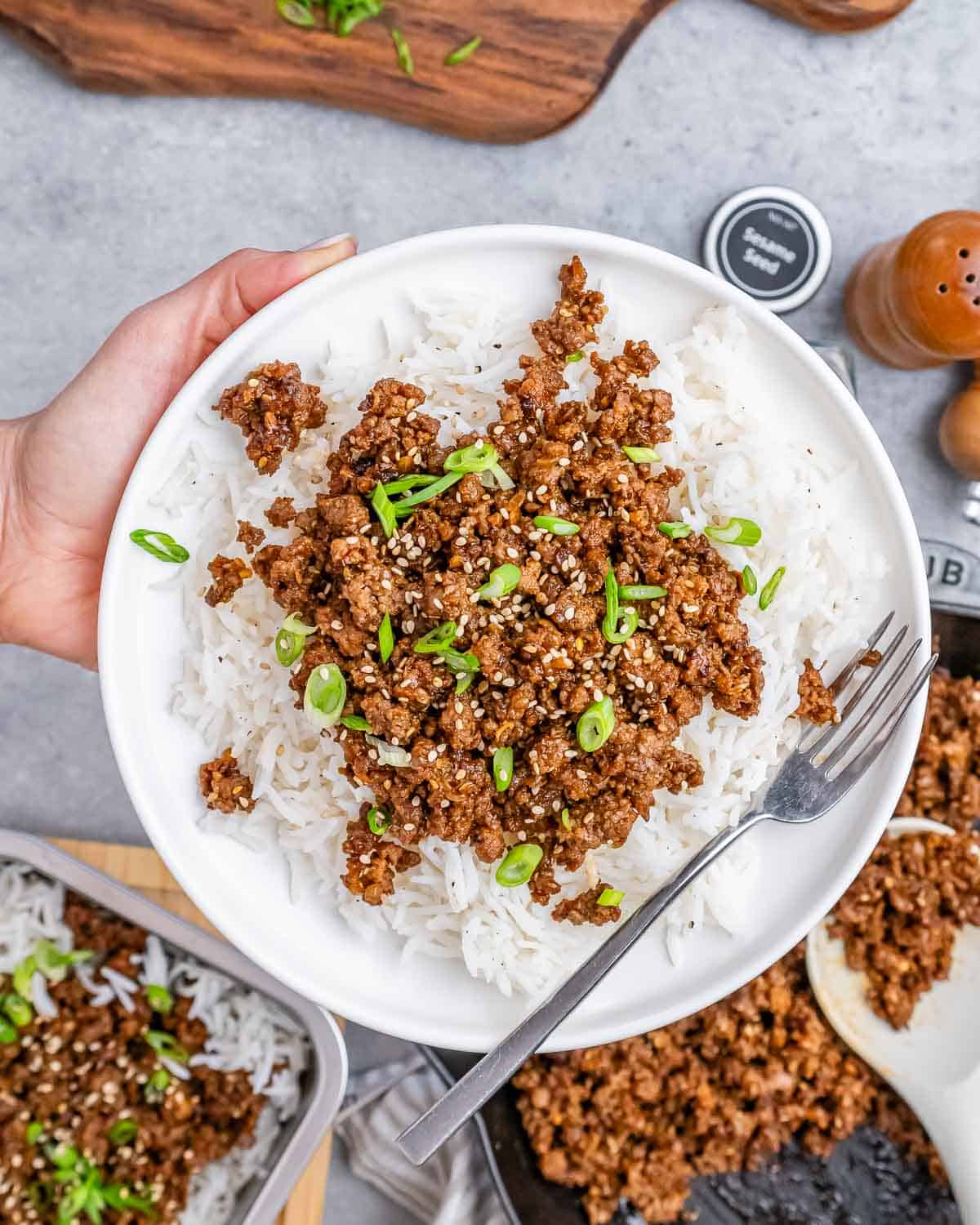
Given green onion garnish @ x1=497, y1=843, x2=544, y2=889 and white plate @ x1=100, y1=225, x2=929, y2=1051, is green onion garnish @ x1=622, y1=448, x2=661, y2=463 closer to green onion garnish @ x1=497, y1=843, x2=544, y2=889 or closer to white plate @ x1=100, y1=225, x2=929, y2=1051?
white plate @ x1=100, y1=225, x2=929, y2=1051

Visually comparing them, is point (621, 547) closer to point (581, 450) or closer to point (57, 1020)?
point (581, 450)

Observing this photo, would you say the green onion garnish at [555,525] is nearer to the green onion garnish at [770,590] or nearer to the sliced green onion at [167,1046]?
the green onion garnish at [770,590]

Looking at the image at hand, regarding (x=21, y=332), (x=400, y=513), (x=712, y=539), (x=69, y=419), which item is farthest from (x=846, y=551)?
(x=21, y=332)

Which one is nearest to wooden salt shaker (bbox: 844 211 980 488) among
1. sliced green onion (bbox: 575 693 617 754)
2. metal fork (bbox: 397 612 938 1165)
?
metal fork (bbox: 397 612 938 1165)

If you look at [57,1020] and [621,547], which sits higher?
[621,547]

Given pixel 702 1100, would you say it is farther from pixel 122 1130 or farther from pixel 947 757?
pixel 122 1130
